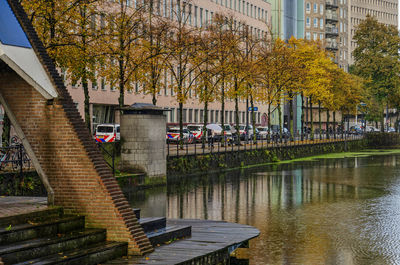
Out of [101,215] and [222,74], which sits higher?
[222,74]

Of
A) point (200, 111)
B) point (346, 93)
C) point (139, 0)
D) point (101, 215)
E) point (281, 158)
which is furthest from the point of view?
point (200, 111)

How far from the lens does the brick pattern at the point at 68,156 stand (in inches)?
573

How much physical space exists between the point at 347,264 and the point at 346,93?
72688mm

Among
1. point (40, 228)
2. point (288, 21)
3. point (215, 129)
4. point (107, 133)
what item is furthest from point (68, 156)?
point (288, 21)

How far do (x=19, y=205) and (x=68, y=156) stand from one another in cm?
143

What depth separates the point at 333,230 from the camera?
73.2 ft

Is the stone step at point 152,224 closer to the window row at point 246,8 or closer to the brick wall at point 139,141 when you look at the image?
the brick wall at point 139,141

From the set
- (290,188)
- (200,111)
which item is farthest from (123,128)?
(200,111)

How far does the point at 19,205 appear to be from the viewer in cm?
1541

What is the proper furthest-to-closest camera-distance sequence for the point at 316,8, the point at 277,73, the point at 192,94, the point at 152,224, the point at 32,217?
the point at 316,8 → the point at 192,94 → the point at 277,73 → the point at 152,224 → the point at 32,217

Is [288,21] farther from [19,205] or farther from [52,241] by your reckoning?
[52,241]

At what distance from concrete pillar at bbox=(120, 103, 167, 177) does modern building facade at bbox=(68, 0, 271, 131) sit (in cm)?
1551

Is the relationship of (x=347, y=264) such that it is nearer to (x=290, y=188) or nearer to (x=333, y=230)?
(x=333, y=230)

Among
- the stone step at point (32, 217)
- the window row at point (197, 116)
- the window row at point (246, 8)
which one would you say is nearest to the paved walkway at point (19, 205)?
the stone step at point (32, 217)
